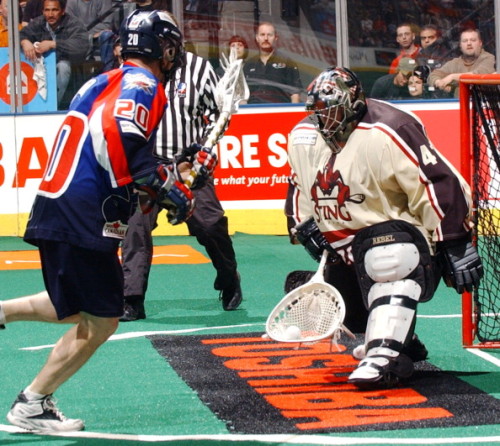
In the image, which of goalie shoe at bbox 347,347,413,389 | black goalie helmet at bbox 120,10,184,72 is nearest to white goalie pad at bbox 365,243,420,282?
goalie shoe at bbox 347,347,413,389

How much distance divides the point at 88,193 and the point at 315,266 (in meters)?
4.78

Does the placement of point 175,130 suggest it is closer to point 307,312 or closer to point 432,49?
point 307,312

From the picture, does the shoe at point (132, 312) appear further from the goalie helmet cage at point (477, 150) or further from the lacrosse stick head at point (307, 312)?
the goalie helmet cage at point (477, 150)

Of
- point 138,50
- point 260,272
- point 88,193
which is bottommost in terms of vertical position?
point 260,272

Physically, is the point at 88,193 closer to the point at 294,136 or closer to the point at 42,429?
the point at 42,429

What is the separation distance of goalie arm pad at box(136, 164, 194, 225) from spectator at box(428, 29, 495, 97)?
672cm

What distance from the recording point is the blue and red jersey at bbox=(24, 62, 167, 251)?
13.7ft

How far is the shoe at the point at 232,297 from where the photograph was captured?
23.7 feet

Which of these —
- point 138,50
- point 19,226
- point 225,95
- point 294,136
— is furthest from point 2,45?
point 138,50

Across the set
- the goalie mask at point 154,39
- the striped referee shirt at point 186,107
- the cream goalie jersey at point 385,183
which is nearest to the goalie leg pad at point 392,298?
the cream goalie jersey at point 385,183

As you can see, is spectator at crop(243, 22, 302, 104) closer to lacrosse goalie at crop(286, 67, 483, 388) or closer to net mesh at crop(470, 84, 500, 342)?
net mesh at crop(470, 84, 500, 342)

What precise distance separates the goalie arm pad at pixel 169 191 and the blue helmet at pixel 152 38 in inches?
17.8

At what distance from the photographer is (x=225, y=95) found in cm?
642

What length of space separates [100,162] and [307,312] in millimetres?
1394
